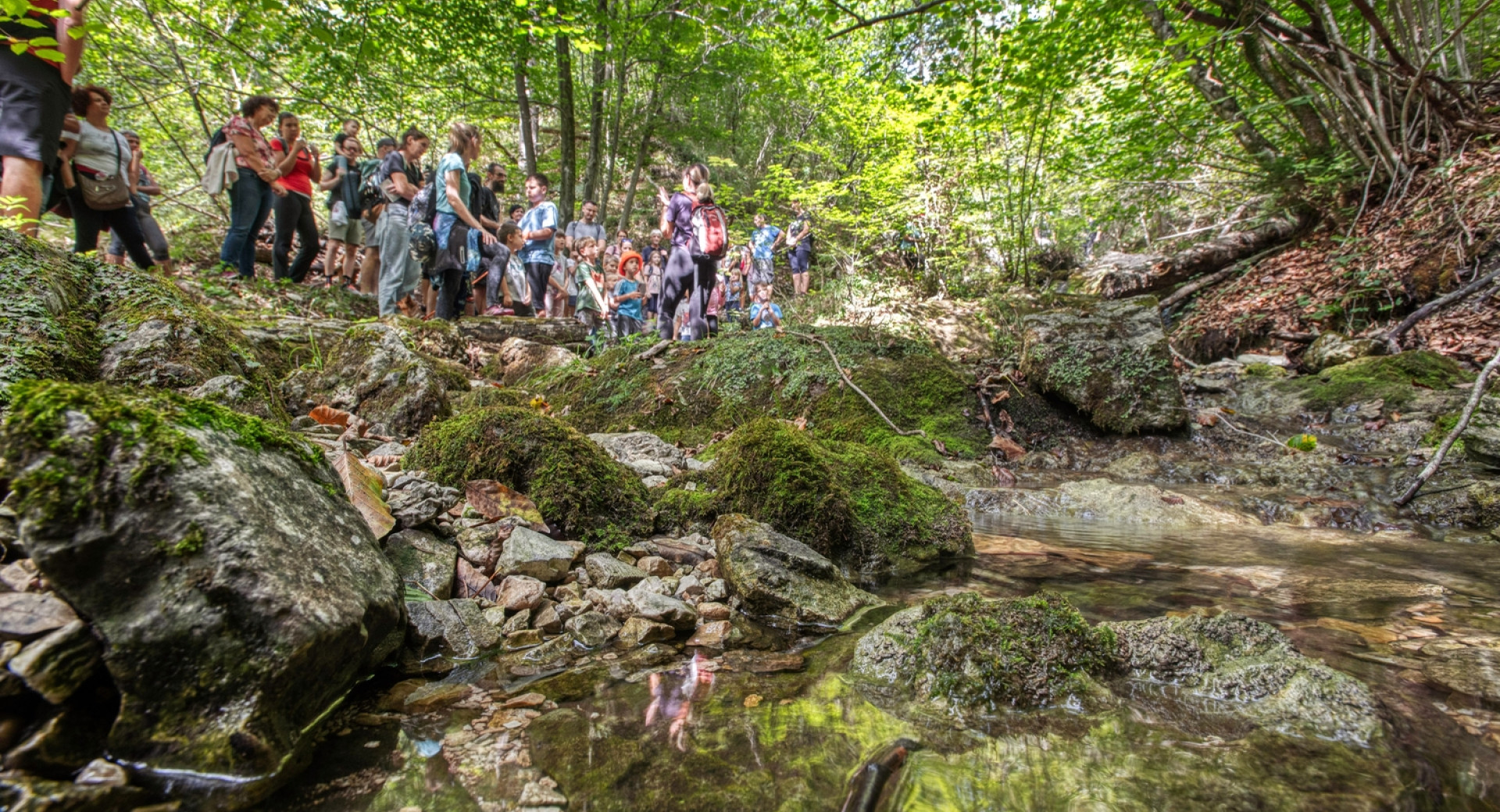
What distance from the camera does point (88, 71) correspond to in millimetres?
11578

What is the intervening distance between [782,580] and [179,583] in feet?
6.74

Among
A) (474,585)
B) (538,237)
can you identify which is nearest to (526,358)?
(538,237)

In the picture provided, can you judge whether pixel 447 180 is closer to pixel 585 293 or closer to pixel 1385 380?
pixel 585 293

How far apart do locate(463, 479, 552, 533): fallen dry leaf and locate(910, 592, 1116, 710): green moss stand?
1.87 meters

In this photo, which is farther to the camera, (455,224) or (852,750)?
(455,224)

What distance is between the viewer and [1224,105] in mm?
11234

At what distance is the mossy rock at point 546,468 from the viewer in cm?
326

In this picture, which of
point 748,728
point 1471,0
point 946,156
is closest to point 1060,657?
point 748,728

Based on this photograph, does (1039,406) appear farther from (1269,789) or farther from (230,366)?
(230,366)

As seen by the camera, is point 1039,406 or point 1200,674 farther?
point 1039,406

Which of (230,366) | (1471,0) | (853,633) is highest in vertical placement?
(1471,0)

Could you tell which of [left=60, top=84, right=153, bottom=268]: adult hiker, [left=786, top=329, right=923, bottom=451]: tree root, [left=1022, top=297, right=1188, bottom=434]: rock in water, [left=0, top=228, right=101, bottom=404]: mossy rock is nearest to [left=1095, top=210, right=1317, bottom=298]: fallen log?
[left=1022, top=297, right=1188, bottom=434]: rock in water

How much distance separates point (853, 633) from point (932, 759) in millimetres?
935

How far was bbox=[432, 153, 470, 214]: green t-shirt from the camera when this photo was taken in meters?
7.46
